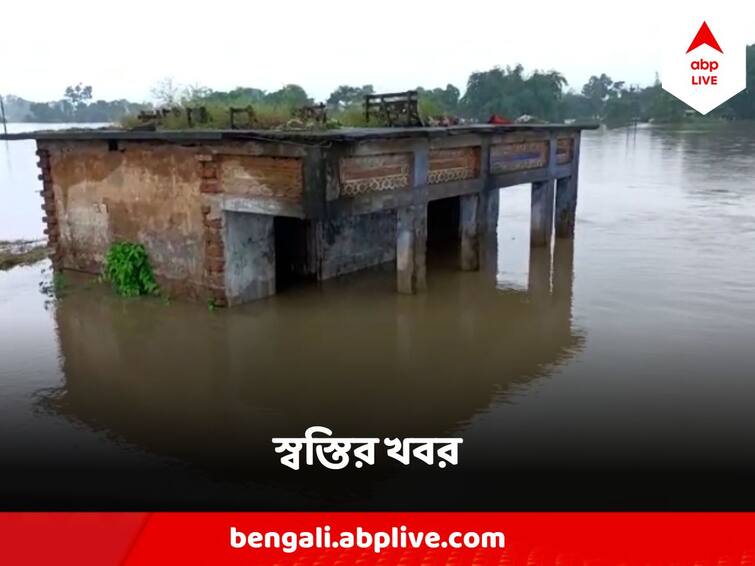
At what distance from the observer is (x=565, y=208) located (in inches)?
691

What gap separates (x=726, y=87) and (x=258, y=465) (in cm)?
1218

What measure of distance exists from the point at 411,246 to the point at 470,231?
250 centimetres

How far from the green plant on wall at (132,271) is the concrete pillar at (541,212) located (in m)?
8.63

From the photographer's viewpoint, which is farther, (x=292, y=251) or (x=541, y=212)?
(x=541, y=212)

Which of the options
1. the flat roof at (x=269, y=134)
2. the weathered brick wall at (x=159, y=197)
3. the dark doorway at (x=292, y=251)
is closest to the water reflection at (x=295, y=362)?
the dark doorway at (x=292, y=251)

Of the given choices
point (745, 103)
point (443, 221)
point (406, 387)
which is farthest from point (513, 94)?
point (406, 387)

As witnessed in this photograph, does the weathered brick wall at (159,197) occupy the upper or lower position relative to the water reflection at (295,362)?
upper

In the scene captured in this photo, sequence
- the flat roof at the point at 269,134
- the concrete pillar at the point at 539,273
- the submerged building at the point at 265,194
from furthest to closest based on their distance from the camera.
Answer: the concrete pillar at the point at 539,273 → the submerged building at the point at 265,194 → the flat roof at the point at 269,134

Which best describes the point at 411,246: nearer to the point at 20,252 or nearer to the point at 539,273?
the point at 539,273
